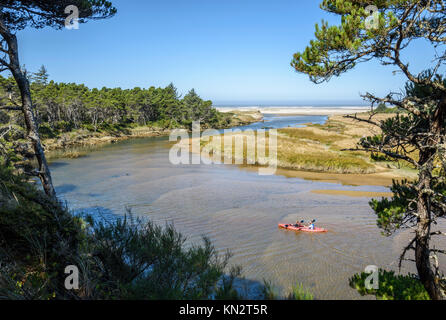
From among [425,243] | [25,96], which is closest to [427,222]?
[425,243]

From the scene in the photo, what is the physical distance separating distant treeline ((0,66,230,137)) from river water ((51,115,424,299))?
29766mm

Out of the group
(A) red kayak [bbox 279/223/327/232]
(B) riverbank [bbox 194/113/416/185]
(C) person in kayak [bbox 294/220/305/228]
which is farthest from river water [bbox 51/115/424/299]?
(B) riverbank [bbox 194/113/416/185]

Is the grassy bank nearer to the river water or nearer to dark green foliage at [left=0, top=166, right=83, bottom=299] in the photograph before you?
the river water

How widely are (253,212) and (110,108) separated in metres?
64.9

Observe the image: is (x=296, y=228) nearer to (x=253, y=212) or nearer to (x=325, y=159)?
(x=253, y=212)

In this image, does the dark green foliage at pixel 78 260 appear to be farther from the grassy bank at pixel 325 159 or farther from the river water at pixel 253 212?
the grassy bank at pixel 325 159

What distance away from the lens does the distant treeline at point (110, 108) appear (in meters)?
56.8

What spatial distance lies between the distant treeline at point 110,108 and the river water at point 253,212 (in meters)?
29.8

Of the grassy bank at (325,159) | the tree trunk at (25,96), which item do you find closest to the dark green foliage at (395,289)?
the tree trunk at (25,96)

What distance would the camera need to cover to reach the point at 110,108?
71750 mm

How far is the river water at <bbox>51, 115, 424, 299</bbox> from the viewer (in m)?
11.7

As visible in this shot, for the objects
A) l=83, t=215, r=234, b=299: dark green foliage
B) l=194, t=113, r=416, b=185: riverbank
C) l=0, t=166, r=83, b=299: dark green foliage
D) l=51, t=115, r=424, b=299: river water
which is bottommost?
l=51, t=115, r=424, b=299: river water
